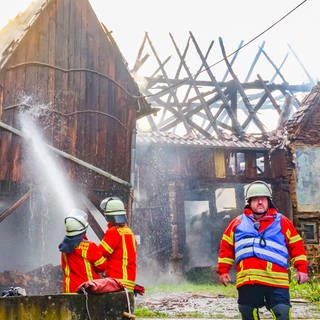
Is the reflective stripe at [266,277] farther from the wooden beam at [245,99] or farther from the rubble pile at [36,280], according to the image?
the wooden beam at [245,99]

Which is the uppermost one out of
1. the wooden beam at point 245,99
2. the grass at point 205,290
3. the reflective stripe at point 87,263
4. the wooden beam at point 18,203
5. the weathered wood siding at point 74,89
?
the wooden beam at point 245,99

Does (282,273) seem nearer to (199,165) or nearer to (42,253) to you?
(42,253)

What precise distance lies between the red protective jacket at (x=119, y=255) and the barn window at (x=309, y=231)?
11919mm

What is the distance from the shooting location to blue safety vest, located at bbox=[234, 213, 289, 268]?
4.38m

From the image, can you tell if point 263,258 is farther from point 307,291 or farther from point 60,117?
point 307,291

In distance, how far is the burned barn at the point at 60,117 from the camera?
8.64 metres

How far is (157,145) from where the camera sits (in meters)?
16.0

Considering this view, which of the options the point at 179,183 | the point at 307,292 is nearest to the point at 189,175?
the point at 179,183

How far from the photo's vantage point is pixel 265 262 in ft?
14.3

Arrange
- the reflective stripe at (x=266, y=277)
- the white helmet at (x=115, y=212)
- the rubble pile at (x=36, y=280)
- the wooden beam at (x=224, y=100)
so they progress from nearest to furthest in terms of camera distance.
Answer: the reflective stripe at (x=266, y=277), the white helmet at (x=115, y=212), the rubble pile at (x=36, y=280), the wooden beam at (x=224, y=100)

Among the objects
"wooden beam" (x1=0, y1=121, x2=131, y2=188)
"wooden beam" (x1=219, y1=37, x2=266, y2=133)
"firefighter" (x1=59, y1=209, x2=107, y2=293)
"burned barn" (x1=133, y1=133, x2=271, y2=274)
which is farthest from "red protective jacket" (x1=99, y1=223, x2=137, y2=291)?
"wooden beam" (x1=219, y1=37, x2=266, y2=133)

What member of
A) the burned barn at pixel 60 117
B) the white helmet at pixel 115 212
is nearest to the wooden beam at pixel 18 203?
the burned barn at pixel 60 117

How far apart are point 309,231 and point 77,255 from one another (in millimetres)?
12654

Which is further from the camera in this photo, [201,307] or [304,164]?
[304,164]
